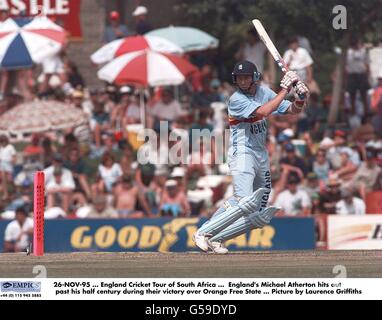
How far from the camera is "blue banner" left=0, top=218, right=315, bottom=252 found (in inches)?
711

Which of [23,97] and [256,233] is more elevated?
[23,97]

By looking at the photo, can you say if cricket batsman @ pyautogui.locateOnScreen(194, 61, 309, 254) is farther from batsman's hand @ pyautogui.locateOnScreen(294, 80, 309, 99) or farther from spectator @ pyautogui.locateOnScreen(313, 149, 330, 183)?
spectator @ pyautogui.locateOnScreen(313, 149, 330, 183)

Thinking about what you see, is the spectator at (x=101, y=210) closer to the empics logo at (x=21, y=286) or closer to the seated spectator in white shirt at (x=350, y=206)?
the seated spectator in white shirt at (x=350, y=206)

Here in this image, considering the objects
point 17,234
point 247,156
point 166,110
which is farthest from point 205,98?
point 247,156

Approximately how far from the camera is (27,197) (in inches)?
766

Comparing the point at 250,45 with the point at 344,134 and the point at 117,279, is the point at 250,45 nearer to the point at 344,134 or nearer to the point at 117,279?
the point at 344,134

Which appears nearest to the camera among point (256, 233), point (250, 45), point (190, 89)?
point (256, 233)

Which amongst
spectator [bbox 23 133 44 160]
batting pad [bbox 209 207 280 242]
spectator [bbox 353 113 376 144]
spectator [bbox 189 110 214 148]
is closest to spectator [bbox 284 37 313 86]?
spectator [bbox 353 113 376 144]

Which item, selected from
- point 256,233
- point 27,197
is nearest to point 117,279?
point 256,233

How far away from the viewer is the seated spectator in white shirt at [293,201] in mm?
18781

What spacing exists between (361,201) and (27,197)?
15.8 ft

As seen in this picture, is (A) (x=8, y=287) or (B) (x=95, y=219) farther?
(B) (x=95, y=219)

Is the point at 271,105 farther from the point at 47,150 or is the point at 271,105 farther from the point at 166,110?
the point at 166,110

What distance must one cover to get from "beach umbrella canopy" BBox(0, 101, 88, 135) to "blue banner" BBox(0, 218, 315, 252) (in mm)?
2354
